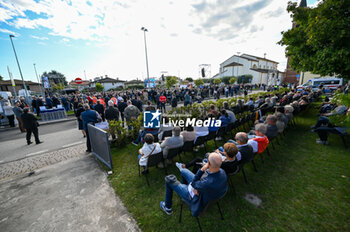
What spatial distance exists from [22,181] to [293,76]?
67.6 m

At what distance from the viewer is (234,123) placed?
6.04m

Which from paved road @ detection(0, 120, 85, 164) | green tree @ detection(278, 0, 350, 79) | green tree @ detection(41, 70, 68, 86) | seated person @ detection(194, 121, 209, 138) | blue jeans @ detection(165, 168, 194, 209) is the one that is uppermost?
green tree @ detection(41, 70, 68, 86)

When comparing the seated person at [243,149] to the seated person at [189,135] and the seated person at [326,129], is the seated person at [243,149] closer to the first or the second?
the seated person at [189,135]

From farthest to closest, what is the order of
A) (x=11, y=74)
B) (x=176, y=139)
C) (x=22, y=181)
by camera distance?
(x=11, y=74), (x=22, y=181), (x=176, y=139)

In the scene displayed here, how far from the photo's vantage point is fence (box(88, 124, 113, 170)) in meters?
4.38

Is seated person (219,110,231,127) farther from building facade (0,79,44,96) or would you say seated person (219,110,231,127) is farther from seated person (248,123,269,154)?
building facade (0,79,44,96)

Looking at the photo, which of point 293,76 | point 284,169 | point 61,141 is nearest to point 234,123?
point 284,169

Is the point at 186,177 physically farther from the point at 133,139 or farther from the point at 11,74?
the point at 11,74

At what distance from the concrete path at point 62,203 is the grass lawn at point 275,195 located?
30 cm

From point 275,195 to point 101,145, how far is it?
494cm

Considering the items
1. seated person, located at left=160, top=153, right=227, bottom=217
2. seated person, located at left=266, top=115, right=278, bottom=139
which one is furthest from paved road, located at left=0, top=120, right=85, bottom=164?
seated person, located at left=266, top=115, right=278, bottom=139

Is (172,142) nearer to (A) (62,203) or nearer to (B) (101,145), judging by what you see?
(B) (101,145)

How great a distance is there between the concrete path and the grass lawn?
11.8 inches

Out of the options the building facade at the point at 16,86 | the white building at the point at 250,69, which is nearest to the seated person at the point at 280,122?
the white building at the point at 250,69
